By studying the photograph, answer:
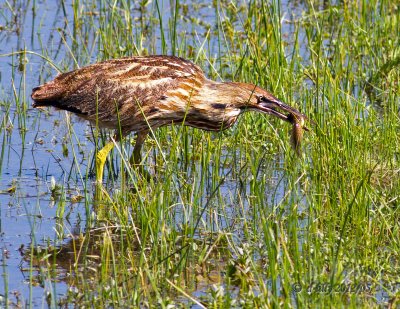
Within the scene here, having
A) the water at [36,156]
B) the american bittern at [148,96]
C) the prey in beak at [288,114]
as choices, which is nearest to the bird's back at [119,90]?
the american bittern at [148,96]

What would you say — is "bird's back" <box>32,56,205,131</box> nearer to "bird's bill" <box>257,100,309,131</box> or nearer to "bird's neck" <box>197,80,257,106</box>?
"bird's neck" <box>197,80,257,106</box>

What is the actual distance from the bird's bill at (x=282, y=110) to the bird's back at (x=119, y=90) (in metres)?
0.52

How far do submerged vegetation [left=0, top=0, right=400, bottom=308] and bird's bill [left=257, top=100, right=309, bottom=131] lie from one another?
0.12 metres

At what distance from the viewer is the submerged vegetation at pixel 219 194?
5.68 m

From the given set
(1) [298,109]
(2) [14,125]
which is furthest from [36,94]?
(1) [298,109]

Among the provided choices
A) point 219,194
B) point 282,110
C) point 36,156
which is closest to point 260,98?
point 282,110

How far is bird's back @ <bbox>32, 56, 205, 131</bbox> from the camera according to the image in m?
8.00

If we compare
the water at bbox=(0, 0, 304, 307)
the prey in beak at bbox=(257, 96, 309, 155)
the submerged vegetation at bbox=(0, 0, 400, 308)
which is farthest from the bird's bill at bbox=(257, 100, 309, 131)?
the water at bbox=(0, 0, 304, 307)

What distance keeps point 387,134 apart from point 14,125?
2.87 meters

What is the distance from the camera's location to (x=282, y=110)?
318 inches

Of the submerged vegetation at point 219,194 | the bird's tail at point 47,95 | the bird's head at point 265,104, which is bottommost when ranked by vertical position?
the submerged vegetation at point 219,194

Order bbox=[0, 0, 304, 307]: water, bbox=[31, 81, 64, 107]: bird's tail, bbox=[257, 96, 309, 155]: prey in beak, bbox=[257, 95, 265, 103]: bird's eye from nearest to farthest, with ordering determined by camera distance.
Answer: bbox=[0, 0, 304, 307]: water
bbox=[257, 96, 309, 155]: prey in beak
bbox=[257, 95, 265, 103]: bird's eye
bbox=[31, 81, 64, 107]: bird's tail

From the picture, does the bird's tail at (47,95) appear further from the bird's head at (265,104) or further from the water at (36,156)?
the bird's head at (265,104)

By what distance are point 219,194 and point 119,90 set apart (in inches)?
63.5
